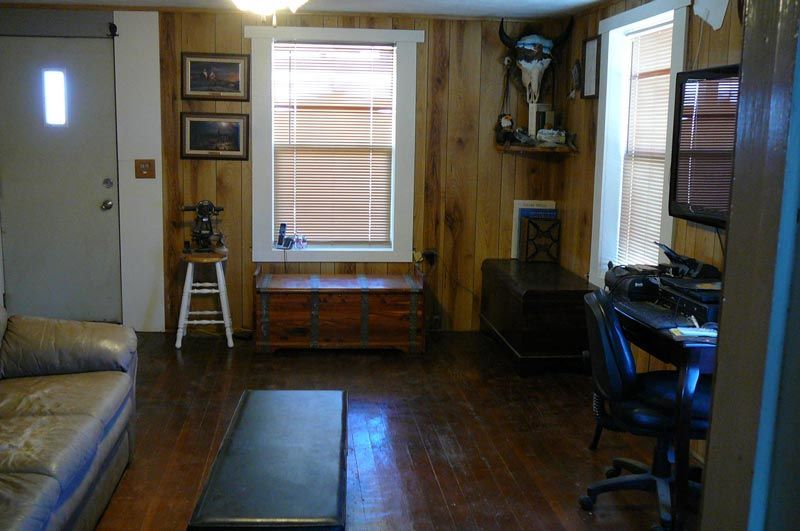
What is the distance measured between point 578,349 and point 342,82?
2521mm

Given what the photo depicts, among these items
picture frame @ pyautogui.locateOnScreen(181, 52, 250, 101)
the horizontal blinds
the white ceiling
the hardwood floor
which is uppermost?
the white ceiling

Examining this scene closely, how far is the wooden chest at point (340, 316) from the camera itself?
5.41 meters

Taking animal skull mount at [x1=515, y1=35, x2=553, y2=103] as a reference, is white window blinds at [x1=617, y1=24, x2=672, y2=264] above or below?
below

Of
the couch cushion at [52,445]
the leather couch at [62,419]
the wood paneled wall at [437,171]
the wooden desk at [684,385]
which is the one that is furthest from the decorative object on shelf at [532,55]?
the couch cushion at [52,445]

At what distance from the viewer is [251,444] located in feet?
9.31

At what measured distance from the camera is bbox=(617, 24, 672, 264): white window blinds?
4.46 metres

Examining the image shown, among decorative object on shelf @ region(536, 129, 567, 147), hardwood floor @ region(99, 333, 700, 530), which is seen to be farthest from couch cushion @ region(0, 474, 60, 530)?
decorative object on shelf @ region(536, 129, 567, 147)

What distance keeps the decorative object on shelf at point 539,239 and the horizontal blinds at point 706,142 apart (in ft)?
6.38

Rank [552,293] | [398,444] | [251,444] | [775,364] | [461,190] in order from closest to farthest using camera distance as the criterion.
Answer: [775,364], [251,444], [398,444], [552,293], [461,190]

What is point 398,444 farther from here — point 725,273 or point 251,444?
point 725,273

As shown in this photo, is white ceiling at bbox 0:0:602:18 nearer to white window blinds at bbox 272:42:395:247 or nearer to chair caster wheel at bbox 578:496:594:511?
white window blinds at bbox 272:42:395:247

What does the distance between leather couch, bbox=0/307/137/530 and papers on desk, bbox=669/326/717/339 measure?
7.25 ft

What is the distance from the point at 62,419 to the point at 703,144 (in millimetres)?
2985

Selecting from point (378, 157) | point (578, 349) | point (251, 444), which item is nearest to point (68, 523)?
point (251, 444)
